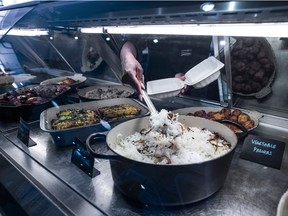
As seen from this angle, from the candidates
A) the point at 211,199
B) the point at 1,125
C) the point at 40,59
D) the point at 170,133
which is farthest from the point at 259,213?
the point at 40,59

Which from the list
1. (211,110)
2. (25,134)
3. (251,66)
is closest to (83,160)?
(25,134)

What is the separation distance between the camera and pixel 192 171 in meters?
0.80

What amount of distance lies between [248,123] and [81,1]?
3.73 ft

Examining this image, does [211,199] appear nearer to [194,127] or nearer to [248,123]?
[194,127]

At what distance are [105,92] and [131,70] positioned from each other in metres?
0.63

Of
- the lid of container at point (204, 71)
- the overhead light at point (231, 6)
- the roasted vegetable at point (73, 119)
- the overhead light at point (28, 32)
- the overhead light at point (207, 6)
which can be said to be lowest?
the roasted vegetable at point (73, 119)

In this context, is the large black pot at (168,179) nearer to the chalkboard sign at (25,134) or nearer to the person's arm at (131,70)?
the person's arm at (131,70)

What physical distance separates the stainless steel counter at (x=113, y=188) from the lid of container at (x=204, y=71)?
1.59ft

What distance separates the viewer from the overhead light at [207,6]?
0.78 meters

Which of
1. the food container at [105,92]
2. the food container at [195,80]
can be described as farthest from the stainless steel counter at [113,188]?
the food container at [105,92]

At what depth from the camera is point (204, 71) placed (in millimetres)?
1644

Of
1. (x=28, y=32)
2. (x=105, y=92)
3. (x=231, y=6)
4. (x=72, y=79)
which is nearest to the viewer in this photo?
(x=231, y=6)

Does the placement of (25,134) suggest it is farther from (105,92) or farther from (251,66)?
(251,66)

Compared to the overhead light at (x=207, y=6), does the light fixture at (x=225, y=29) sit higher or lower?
lower
